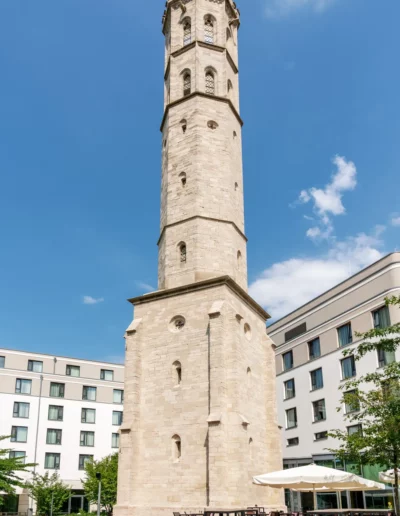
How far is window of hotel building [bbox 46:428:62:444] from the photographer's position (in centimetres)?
5656

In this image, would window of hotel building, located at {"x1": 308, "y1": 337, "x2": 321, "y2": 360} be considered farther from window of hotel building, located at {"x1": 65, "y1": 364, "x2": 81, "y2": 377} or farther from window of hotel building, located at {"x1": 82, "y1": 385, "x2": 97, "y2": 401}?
window of hotel building, located at {"x1": 65, "y1": 364, "x2": 81, "y2": 377}

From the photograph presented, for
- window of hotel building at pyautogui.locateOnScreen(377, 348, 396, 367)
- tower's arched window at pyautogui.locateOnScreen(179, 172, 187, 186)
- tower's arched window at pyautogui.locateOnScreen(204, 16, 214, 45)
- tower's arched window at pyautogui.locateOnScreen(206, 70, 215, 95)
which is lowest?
window of hotel building at pyautogui.locateOnScreen(377, 348, 396, 367)

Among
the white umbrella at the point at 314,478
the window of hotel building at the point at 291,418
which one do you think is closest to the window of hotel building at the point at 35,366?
the window of hotel building at the point at 291,418

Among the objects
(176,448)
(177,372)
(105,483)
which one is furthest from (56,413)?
(176,448)

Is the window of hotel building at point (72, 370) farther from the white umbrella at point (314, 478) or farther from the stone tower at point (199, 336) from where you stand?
the white umbrella at point (314, 478)

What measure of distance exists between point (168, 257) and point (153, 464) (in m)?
10.1

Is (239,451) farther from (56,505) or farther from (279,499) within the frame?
→ (56,505)

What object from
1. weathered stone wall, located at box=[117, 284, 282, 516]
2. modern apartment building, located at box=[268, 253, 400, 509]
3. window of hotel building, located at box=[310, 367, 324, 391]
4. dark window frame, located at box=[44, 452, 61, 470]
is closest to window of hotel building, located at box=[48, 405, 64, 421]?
dark window frame, located at box=[44, 452, 61, 470]

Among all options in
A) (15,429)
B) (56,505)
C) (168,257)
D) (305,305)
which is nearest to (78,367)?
(15,429)

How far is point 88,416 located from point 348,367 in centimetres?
3192

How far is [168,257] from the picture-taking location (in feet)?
92.5

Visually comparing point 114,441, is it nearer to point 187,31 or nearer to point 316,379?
point 316,379

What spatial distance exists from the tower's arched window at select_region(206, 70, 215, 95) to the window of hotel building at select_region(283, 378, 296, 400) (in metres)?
27.0

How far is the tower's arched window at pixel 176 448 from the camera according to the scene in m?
23.8
